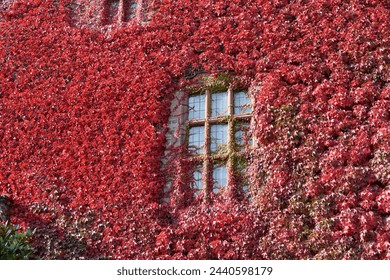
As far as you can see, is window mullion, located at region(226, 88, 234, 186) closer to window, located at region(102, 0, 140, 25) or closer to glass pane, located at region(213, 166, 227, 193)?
glass pane, located at region(213, 166, 227, 193)

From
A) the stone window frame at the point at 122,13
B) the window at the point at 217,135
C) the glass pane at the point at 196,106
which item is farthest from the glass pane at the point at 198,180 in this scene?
the stone window frame at the point at 122,13

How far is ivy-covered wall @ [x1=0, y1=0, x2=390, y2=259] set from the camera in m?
7.30

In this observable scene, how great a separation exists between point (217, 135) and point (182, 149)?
1.82 ft

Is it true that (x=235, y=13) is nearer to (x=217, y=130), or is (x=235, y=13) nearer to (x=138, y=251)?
(x=217, y=130)

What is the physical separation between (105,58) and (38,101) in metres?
1.38

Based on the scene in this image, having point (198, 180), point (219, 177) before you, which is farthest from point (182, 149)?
point (219, 177)

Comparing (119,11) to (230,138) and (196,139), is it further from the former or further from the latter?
(230,138)

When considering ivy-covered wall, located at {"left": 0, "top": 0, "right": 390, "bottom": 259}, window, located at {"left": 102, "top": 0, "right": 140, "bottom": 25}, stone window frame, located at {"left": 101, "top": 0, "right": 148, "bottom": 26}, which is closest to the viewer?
ivy-covered wall, located at {"left": 0, "top": 0, "right": 390, "bottom": 259}

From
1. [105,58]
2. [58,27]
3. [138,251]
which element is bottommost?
[138,251]

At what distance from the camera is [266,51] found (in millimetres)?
8516

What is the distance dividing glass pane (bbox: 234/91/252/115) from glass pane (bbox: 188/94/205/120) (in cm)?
54

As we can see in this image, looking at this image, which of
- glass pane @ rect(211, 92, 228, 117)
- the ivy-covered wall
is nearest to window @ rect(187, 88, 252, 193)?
glass pane @ rect(211, 92, 228, 117)

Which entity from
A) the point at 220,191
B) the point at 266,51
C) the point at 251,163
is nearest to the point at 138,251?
the point at 220,191

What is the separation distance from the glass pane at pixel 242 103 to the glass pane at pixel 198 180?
101 cm
